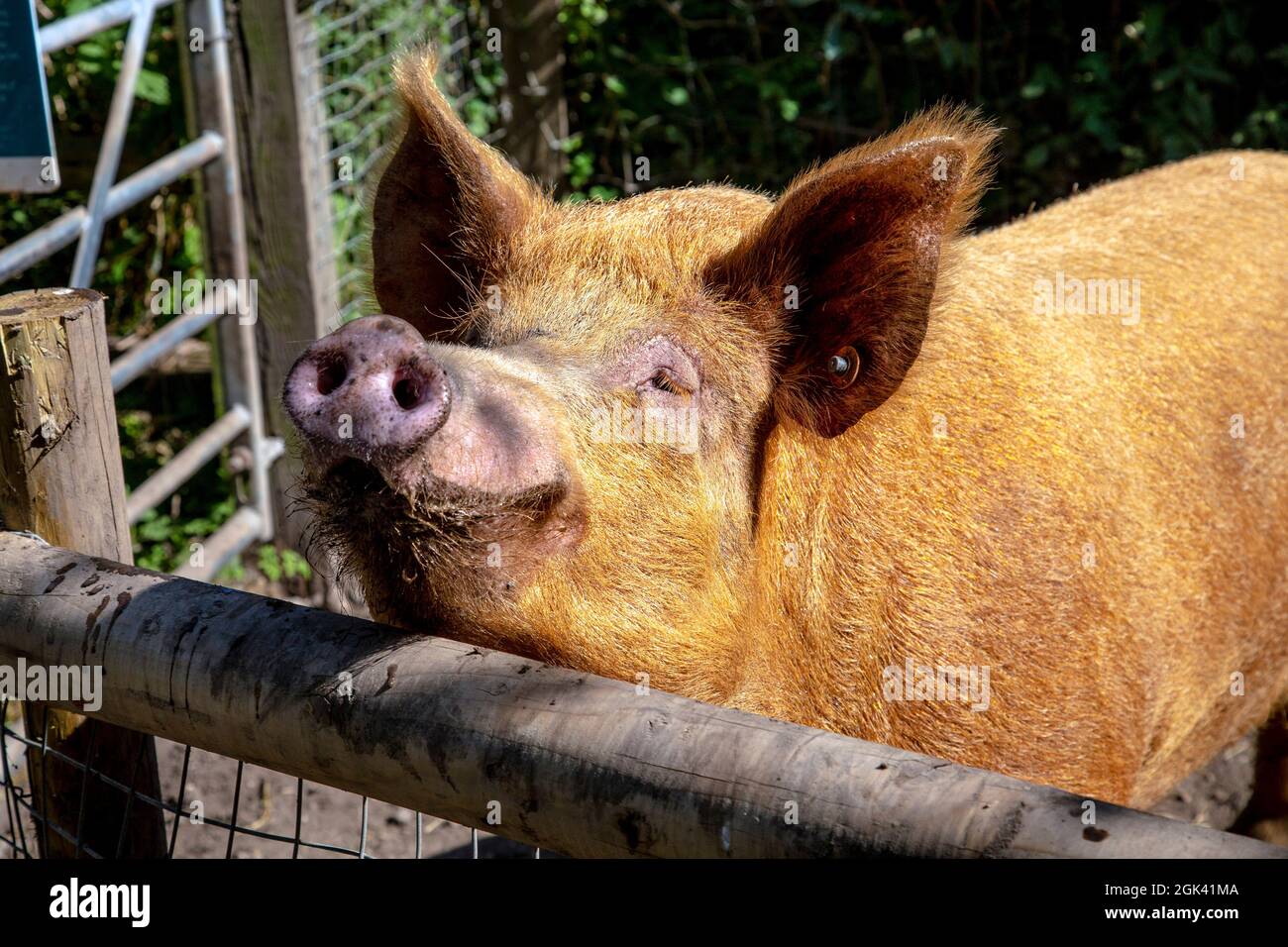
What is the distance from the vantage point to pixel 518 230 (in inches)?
134

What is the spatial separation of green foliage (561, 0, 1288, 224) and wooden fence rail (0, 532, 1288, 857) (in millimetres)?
6900

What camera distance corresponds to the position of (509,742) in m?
1.90

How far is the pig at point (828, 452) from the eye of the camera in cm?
251

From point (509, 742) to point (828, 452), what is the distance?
156 centimetres

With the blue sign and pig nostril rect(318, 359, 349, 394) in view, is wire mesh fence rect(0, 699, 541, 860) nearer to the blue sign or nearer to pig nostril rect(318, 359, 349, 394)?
the blue sign

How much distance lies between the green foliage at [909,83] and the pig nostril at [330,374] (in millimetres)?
6688

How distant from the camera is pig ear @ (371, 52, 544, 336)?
11.2 ft

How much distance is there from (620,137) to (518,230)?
19.9 ft

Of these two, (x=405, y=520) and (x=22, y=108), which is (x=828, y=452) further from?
(x=22, y=108)
